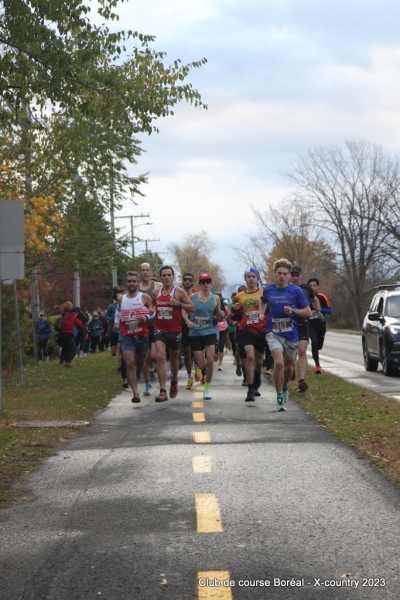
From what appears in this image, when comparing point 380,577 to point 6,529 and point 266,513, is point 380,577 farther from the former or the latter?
point 6,529

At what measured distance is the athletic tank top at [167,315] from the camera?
49.6 feet

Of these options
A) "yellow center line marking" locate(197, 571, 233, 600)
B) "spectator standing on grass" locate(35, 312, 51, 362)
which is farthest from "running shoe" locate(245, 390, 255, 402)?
"spectator standing on grass" locate(35, 312, 51, 362)

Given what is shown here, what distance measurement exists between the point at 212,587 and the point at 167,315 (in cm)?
1036

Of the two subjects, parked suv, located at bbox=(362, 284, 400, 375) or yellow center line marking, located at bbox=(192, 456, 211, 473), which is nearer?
→ yellow center line marking, located at bbox=(192, 456, 211, 473)

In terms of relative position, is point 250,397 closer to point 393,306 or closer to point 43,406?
point 43,406

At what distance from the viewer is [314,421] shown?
12094mm

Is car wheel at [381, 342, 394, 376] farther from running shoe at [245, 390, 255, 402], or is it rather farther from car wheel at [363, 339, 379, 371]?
running shoe at [245, 390, 255, 402]

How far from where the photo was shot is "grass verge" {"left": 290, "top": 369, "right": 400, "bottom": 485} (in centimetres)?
908

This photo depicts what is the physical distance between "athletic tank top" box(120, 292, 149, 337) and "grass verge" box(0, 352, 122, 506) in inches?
44.9

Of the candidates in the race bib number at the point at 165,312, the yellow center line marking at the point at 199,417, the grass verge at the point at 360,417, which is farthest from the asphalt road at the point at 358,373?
the yellow center line marking at the point at 199,417

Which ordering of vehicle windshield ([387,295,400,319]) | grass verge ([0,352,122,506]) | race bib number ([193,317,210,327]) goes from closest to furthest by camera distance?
grass verge ([0,352,122,506])
race bib number ([193,317,210,327])
vehicle windshield ([387,295,400,319])

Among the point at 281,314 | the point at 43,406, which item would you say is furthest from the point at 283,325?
the point at 43,406

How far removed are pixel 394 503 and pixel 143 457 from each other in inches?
117

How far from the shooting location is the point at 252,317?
14992mm
